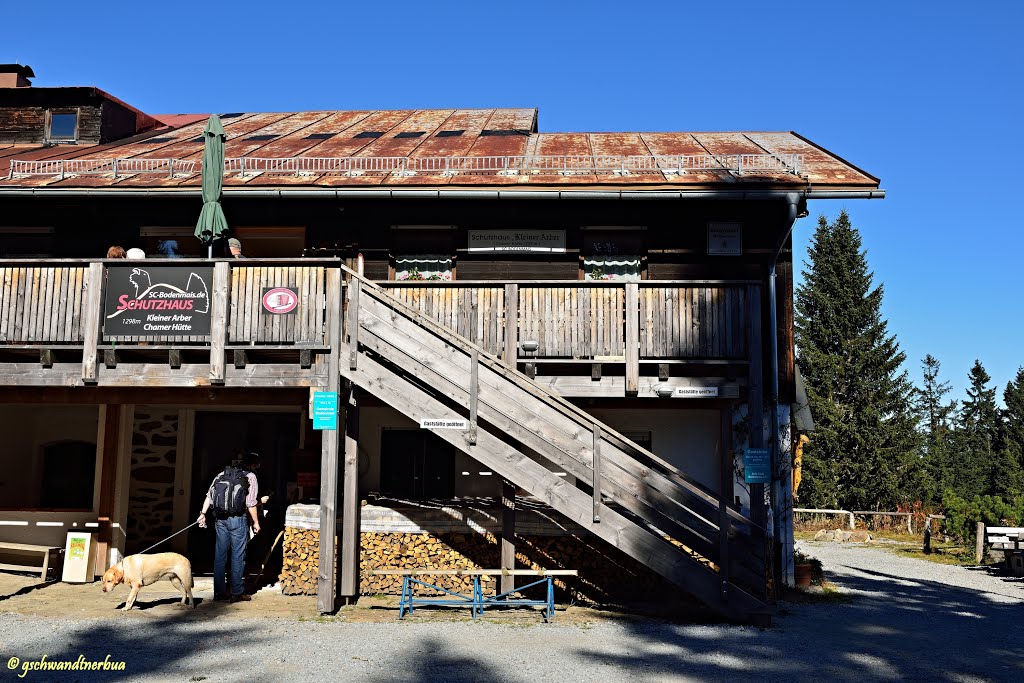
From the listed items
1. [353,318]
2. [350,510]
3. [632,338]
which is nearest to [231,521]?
[350,510]

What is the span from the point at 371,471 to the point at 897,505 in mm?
29736

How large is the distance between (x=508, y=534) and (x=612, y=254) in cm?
502

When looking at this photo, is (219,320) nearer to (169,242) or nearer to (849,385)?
(169,242)

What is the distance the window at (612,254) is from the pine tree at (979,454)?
1651 centimetres

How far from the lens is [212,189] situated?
39.4 feet

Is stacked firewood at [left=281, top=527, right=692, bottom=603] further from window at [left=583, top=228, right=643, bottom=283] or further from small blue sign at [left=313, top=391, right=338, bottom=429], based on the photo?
window at [left=583, top=228, right=643, bottom=283]

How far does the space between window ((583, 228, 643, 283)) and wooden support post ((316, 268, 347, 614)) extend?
483 centimetres

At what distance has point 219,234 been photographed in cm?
1191

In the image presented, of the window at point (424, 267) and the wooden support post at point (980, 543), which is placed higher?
the window at point (424, 267)

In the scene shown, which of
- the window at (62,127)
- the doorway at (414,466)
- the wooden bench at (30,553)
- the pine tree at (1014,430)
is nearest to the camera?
the wooden bench at (30,553)

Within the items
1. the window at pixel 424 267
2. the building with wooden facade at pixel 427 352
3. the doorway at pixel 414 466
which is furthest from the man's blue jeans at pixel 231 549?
the window at pixel 424 267

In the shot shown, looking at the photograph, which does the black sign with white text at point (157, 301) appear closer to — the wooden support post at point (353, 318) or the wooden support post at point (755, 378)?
the wooden support post at point (353, 318)

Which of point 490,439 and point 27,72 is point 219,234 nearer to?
point 490,439

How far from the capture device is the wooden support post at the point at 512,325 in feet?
38.6
